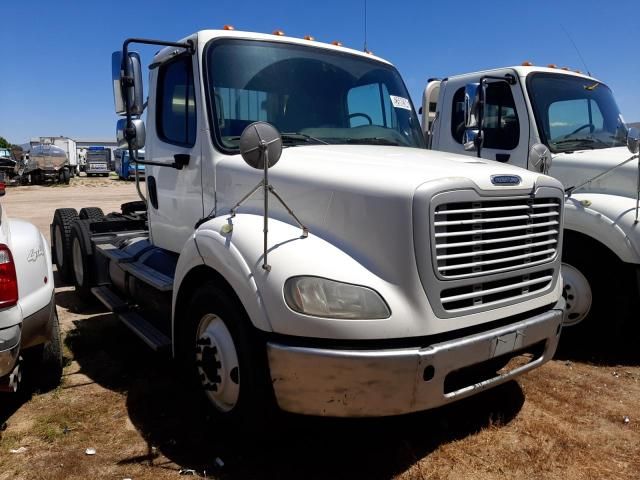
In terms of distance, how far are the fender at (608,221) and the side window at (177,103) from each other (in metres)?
3.23

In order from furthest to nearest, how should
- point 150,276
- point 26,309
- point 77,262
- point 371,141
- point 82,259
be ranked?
point 77,262 < point 82,259 < point 150,276 < point 371,141 < point 26,309

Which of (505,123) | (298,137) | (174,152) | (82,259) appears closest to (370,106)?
(298,137)

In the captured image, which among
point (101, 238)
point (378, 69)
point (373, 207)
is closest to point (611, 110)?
point (378, 69)

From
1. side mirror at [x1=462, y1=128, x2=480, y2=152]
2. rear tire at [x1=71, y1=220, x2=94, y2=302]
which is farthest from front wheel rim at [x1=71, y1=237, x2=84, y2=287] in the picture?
side mirror at [x1=462, y1=128, x2=480, y2=152]

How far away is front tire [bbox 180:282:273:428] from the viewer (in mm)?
2734

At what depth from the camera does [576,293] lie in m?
4.74

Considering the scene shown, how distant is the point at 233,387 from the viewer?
3000mm

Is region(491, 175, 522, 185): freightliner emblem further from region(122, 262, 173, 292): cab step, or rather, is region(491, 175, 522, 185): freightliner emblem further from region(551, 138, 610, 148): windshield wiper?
region(551, 138, 610, 148): windshield wiper

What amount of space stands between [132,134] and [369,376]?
239cm

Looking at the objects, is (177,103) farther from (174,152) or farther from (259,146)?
(259,146)

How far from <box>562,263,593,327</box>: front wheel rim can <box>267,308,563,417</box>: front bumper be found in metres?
2.42

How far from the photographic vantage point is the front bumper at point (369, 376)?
249 centimetres

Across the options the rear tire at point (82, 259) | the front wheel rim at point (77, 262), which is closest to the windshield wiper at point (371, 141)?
the rear tire at point (82, 259)

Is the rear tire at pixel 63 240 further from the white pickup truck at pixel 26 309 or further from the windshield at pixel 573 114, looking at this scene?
the windshield at pixel 573 114
